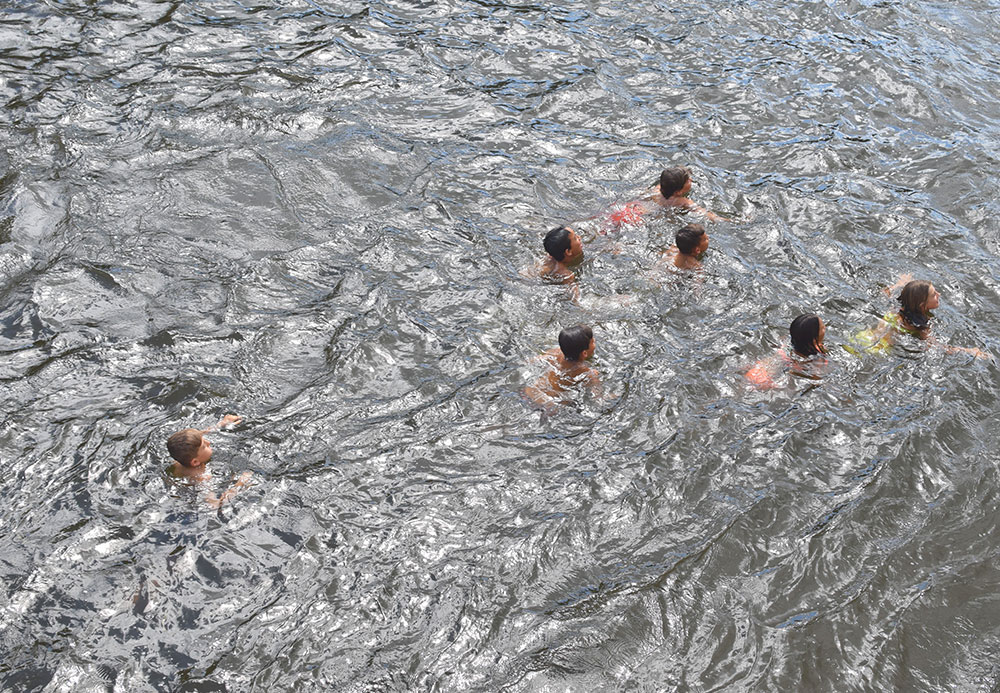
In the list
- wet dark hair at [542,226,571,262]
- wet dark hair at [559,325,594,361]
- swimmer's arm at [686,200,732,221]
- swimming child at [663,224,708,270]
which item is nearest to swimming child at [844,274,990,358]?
A: swimming child at [663,224,708,270]

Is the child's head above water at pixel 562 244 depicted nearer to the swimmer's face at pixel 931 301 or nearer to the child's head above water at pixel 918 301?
the child's head above water at pixel 918 301

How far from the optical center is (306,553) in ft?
20.9

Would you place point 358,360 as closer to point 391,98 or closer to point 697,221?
point 697,221

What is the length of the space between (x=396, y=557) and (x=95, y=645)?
2.13 meters

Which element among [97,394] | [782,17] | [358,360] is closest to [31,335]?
[97,394]

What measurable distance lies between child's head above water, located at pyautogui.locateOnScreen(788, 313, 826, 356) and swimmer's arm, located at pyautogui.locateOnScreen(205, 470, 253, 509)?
205 inches

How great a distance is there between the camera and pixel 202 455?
681cm

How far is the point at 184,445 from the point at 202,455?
19 cm

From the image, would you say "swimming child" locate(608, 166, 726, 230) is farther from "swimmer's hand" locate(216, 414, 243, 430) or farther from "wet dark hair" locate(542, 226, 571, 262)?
"swimmer's hand" locate(216, 414, 243, 430)

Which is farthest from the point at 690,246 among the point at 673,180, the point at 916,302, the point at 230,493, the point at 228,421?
the point at 230,493

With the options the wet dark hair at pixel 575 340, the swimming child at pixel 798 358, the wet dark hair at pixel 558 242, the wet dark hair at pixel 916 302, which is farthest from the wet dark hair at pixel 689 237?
the wet dark hair at pixel 916 302

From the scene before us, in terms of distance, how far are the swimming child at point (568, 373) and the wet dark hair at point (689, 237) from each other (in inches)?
76.3

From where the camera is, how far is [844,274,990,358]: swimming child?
329 inches

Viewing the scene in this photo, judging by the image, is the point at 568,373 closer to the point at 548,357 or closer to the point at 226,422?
the point at 548,357
